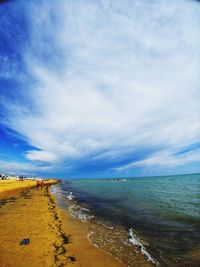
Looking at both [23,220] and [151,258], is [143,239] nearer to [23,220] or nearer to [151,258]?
[151,258]

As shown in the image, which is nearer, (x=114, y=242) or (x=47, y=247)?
(x=47, y=247)

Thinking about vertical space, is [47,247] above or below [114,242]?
above

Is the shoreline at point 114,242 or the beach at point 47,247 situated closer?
the beach at point 47,247

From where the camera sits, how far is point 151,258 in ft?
25.3

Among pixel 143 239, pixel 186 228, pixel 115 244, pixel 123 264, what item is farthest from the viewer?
pixel 186 228

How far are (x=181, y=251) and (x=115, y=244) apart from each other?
294 cm

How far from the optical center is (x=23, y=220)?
12414 millimetres

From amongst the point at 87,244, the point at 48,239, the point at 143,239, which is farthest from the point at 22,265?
the point at 143,239

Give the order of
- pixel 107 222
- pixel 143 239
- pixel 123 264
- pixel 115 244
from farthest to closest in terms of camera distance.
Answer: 1. pixel 107 222
2. pixel 143 239
3. pixel 115 244
4. pixel 123 264

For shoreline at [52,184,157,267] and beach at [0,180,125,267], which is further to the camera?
shoreline at [52,184,157,267]

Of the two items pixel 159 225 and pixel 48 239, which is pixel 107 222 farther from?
pixel 48 239

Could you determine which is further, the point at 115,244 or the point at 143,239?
the point at 143,239

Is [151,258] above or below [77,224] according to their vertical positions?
below

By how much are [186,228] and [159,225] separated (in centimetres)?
165
